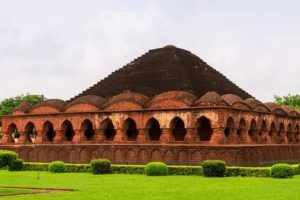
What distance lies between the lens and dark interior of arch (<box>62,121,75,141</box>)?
32656mm

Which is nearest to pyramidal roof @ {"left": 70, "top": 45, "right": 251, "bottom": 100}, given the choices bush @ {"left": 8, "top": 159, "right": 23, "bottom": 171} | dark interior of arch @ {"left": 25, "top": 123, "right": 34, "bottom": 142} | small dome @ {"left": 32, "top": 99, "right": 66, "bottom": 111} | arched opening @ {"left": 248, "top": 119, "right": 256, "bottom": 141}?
small dome @ {"left": 32, "top": 99, "right": 66, "bottom": 111}

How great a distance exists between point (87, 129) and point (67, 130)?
1677 millimetres

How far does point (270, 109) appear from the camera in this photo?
110ft

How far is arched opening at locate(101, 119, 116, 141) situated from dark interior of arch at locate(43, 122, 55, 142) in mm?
3889

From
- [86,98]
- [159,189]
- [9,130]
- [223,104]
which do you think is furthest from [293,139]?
[159,189]

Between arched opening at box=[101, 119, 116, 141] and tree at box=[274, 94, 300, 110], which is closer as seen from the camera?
arched opening at box=[101, 119, 116, 141]

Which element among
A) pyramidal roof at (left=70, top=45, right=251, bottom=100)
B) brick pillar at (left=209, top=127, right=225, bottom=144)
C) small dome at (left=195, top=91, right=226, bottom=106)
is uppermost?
Result: pyramidal roof at (left=70, top=45, right=251, bottom=100)

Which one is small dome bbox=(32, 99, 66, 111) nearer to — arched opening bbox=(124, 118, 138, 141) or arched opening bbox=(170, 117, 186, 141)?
arched opening bbox=(124, 118, 138, 141)

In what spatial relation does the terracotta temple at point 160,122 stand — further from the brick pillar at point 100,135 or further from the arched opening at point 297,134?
the arched opening at point 297,134

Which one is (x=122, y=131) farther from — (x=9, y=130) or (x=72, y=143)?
(x=9, y=130)

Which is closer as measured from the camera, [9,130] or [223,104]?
[223,104]

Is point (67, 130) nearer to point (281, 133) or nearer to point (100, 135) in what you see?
point (100, 135)

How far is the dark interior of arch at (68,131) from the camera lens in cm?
3266

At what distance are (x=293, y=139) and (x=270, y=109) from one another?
5814 mm
